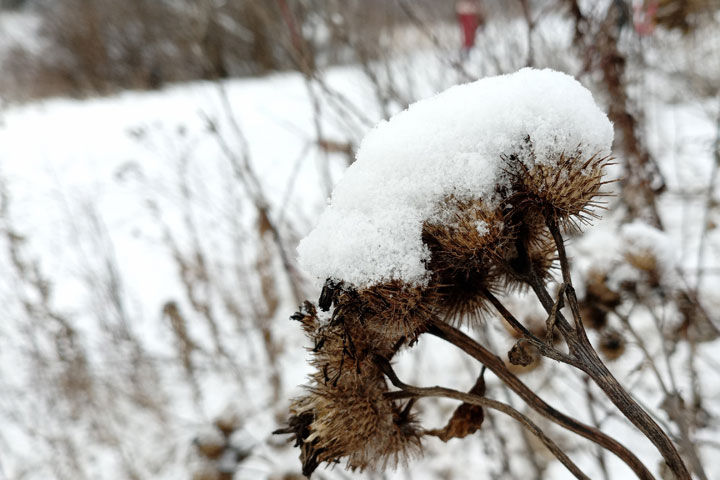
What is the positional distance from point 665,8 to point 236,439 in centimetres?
278

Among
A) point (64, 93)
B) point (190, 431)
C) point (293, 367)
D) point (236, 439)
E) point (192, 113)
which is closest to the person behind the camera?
point (236, 439)

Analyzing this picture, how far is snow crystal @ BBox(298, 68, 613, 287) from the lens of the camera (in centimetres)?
63

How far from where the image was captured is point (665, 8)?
236 centimetres

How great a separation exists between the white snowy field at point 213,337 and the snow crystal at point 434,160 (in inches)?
41.3

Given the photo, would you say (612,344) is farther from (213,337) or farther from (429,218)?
(213,337)

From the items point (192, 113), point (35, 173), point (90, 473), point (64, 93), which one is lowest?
point (90, 473)

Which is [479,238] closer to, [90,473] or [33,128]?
[90,473]

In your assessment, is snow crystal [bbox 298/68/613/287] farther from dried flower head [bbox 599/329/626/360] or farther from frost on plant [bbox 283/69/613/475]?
dried flower head [bbox 599/329/626/360]

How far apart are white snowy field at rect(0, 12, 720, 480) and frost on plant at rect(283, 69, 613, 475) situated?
1044mm

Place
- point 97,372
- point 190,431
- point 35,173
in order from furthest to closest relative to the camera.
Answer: point 35,173 < point 97,372 < point 190,431

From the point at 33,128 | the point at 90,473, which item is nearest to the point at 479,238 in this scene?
the point at 90,473

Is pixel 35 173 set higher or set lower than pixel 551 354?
higher

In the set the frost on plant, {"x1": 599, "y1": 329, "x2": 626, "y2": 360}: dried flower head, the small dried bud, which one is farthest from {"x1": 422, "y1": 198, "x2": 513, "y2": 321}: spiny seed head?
{"x1": 599, "y1": 329, "x2": 626, "y2": 360}: dried flower head

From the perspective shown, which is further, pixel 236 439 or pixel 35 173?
pixel 35 173
